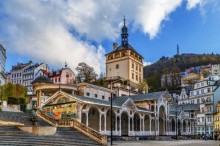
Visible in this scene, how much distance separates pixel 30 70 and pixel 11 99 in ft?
231

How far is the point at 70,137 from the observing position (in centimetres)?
2783

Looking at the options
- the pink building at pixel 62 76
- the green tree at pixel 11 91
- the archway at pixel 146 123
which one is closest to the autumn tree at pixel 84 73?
the green tree at pixel 11 91

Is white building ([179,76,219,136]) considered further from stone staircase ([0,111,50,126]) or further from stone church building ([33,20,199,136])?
stone staircase ([0,111,50,126])

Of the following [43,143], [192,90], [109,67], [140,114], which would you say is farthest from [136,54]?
[43,143]

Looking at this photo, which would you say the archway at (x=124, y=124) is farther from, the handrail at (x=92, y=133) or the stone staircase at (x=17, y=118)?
the stone staircase at (x=17, y=118)

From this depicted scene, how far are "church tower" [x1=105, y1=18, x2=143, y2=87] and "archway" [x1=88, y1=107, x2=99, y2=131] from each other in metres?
42.1

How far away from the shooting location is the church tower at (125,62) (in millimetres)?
90250

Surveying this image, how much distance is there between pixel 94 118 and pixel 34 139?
2304 cm

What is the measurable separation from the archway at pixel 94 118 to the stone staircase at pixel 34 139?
16.2 metres

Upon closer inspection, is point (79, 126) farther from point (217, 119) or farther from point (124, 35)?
point (124, 35)

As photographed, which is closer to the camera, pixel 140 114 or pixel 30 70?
pixel 140 114

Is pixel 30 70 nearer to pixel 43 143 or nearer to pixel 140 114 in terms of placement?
pixel 140 114

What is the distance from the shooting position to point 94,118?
4606cm

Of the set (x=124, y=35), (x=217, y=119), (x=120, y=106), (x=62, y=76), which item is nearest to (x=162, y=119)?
(x=120, y=106)
